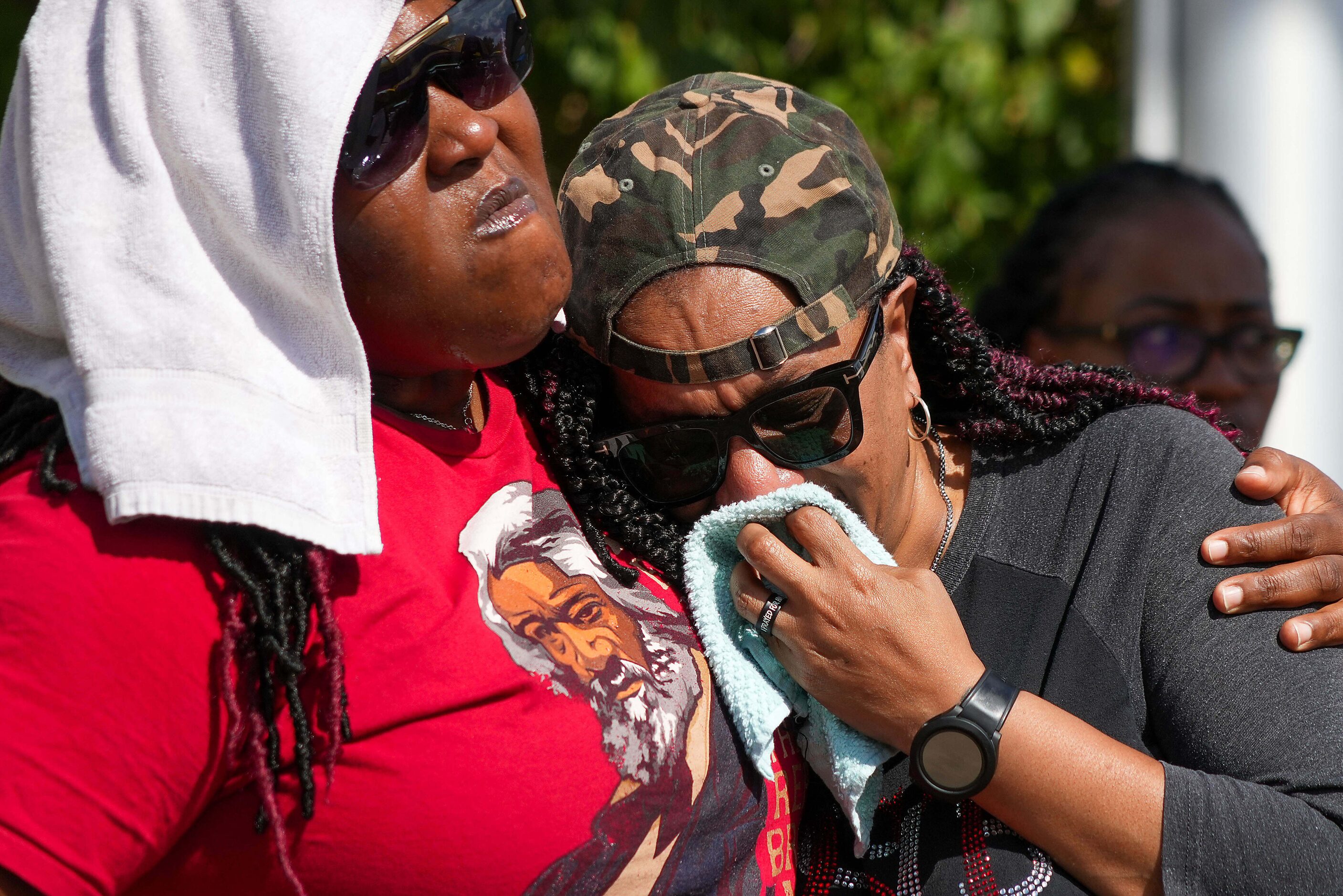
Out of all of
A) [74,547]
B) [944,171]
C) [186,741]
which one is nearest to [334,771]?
[186,741]

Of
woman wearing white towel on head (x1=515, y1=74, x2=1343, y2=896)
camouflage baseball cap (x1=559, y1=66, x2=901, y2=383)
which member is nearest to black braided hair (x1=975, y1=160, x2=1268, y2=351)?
woman wearing white towel on head (x1=515, y1=74, x2=1343, y2=896)

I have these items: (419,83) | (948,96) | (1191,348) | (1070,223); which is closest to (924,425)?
(419,83)

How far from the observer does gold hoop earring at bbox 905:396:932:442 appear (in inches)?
96.1

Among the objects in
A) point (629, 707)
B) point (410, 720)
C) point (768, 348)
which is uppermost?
point (768, 348)

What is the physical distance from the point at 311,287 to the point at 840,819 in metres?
1.23

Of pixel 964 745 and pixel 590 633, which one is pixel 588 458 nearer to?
pixel 590 633

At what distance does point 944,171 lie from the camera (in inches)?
220

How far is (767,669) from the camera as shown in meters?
2.06

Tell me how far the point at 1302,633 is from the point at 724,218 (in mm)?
1139

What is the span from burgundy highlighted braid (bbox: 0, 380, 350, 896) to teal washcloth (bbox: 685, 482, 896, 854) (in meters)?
0.62

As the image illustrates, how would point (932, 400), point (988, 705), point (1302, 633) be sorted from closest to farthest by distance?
1. point (988, 705)
2. point (1302, 633)
3. point (932, 400)

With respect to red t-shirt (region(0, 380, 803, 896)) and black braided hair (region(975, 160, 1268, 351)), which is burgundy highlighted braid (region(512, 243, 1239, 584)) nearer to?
red t-shirt (region(0, 380, 803, 896))

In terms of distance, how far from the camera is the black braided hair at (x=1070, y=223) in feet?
13.2

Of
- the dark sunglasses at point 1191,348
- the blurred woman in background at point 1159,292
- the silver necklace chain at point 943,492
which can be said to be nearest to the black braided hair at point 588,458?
the silver necklace chain at point 943,492
